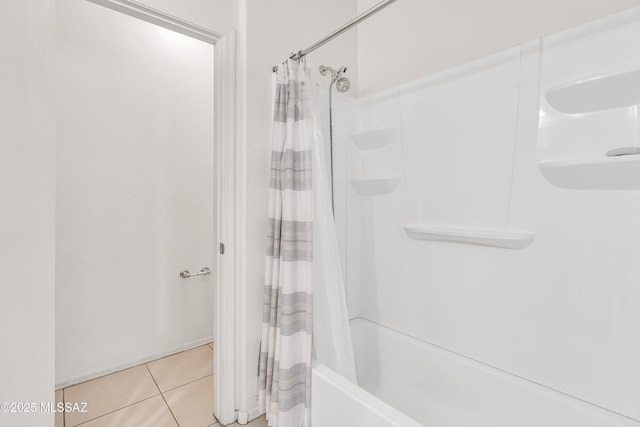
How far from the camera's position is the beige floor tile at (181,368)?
6.34 ft

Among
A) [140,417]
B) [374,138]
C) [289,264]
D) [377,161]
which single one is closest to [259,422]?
Result: [140,417]

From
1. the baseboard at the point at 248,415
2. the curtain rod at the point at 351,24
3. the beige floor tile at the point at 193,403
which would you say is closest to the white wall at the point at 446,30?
the curtain rod at the point at 351,24

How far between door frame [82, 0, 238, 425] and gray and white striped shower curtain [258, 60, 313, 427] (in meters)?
0.17

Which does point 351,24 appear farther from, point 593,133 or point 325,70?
point 593,133

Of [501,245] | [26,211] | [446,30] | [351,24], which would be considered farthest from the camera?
[446,30]

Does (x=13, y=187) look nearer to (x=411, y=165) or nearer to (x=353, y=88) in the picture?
(x=411, y=165)

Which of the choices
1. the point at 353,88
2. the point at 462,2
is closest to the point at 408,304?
the point at 353,88

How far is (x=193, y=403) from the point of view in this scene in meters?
1.72

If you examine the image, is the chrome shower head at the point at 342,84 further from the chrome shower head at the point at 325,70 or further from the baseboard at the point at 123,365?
the baseboard at the point at 123,365

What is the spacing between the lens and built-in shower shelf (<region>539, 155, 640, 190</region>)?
1.08 m

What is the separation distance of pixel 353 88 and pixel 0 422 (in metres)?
2.25

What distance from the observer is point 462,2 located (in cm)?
162

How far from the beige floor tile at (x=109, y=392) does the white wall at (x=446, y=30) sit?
7.85ft

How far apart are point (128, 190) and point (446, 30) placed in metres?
2.21
